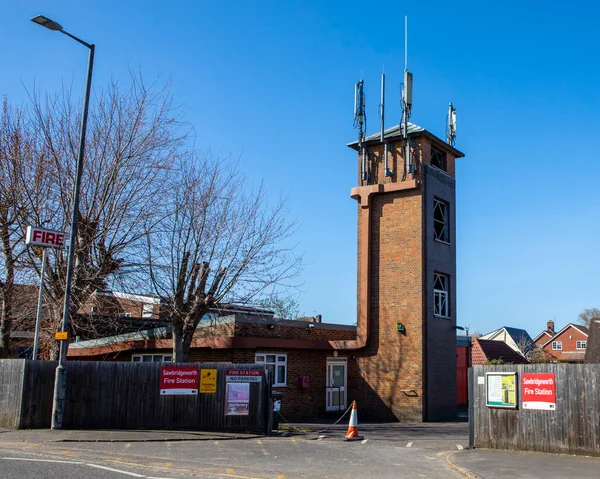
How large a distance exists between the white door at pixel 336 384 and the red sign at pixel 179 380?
824cm

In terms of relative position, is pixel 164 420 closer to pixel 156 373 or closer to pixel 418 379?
pixel 156 373

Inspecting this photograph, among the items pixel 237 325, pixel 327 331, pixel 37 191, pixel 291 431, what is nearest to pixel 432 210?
pixel 327 331

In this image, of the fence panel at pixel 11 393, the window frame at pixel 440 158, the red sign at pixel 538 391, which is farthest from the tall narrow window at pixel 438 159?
the fence panel at pixel 11 393

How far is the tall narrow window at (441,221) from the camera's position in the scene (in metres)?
25.4

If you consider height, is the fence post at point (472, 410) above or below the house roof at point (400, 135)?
below

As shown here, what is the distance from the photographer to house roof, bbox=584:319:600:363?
32.5 meters

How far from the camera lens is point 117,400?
16750 millimetres

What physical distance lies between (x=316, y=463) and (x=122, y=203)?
11802mm

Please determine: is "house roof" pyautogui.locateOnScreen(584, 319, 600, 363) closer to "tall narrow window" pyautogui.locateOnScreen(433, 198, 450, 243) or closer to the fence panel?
"tall narrow window" pyautogui.locateOnScreen(433, 198, 450, 243)

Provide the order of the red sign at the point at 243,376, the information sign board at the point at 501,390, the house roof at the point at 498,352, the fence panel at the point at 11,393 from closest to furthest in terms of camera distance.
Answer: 1. the information sign board at the point at 501,390
2. the fence panel at the point at 11,393
3. the red sign at the point at 243,376
4. the house roof at the point at 498,352

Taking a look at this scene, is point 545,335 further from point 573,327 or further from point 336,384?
point 336,384

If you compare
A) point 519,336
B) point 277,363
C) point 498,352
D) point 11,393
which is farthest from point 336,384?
point 519,336

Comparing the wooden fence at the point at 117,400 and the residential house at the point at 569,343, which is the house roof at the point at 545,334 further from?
the wooden fence at the point at 117,400

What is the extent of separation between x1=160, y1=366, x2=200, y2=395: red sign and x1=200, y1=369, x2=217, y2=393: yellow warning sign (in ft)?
0.39
